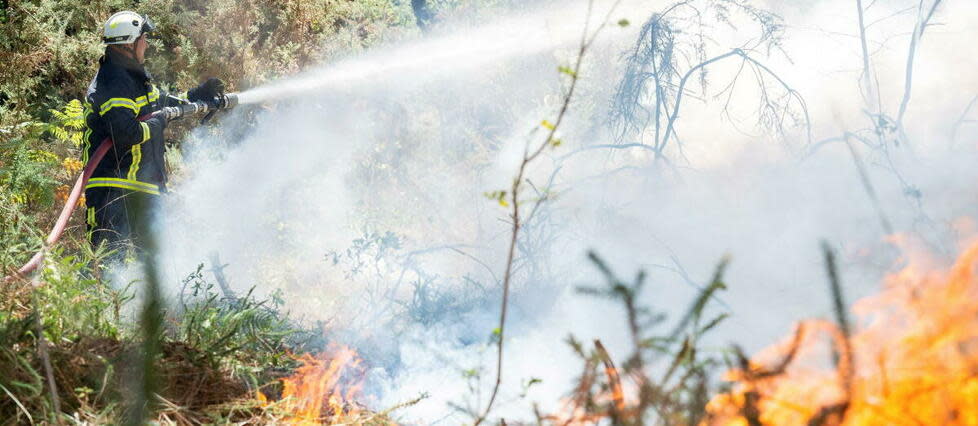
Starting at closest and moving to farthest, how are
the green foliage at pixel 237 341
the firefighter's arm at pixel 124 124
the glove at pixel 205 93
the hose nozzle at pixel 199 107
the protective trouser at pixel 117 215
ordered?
the green foliage at pixel 237 341 → the firefighter's arm at pixel 124 124 → the protective trouser at pixel 117 215 → the hose nozzle at pixel 199 107 → the glove at pixel 205 93

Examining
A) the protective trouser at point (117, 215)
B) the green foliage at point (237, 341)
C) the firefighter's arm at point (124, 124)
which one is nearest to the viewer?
the green foliage at point (237, 341)

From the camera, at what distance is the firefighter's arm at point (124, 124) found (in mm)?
4605

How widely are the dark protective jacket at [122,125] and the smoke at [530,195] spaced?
53cm

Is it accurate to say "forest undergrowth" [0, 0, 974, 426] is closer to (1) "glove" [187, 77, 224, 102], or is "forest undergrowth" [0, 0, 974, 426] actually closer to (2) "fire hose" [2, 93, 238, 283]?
(2) "fire hose" [2, 93, 238, 283]

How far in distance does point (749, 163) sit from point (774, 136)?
0.84ft

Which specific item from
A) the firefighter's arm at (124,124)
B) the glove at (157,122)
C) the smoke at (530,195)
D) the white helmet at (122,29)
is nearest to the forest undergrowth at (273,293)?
the smoke at (530,195)

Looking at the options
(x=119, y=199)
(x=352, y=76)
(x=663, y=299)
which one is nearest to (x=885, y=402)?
(x=663, y=299)

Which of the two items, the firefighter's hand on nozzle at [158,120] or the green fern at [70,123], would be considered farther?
the green fern at [70,123]

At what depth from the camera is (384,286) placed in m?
5.48

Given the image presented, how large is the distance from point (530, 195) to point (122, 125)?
9.58 feet

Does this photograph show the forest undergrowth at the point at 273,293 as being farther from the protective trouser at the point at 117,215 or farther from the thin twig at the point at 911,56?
the protective trouser at the point at 117,215

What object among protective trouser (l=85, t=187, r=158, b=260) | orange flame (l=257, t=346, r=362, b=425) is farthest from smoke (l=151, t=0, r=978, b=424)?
orange flame (l=257, t=346, r=362, b=425)

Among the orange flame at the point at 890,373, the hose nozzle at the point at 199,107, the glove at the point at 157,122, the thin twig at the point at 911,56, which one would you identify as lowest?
the orange flame at the point at 890,373

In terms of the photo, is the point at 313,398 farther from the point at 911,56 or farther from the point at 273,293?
the point at 911,56
